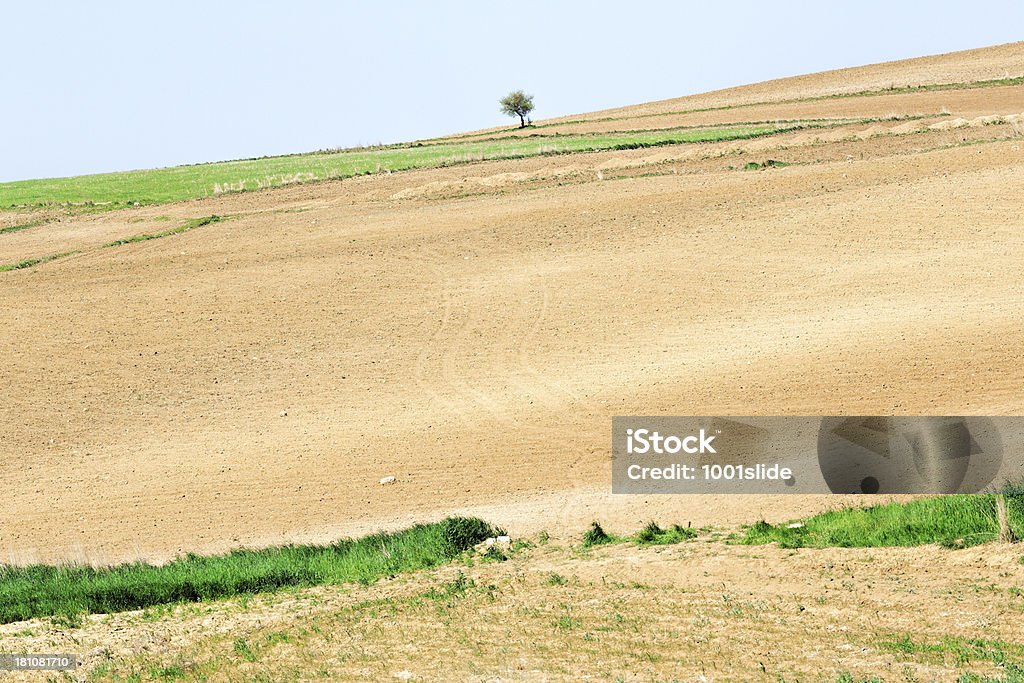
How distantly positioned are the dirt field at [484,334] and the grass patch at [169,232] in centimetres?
62

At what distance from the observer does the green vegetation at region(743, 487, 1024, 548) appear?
11664 millimetres

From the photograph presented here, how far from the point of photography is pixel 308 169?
161 ft

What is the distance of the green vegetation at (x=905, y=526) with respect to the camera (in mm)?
11664

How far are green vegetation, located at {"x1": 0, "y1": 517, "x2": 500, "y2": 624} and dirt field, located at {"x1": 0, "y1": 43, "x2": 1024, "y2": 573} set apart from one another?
116 centimetres

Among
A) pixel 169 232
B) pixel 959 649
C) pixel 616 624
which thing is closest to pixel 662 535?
pixel 616 624

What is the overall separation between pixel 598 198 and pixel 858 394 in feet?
50.1

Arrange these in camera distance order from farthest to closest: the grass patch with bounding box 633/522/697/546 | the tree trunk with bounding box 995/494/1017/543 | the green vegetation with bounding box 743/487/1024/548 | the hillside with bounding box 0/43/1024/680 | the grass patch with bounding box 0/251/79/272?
the grass patch with bounding box 0/251/79/272, the grass patch with bounding box 633/522/697/546, the green vegetation with bounding box 743/487/1024/548, the tree trunk with bounding box 995/494/1017/543, the hillside with bounding box 0/43/1024/680

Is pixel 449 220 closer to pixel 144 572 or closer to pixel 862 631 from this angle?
pixel 144 572

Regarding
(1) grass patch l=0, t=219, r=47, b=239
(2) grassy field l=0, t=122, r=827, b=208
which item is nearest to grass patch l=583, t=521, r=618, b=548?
(1) grass patch l=0, t=219, r=47, b=239

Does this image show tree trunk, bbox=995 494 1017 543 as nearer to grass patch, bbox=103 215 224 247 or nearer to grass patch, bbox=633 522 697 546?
grass patch, bbox=633 522 697 546

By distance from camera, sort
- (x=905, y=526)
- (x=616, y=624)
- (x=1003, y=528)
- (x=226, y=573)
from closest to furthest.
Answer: (x=616, y=624) < (x=1003, y=528) < (x=905, y=526) < (x=226, y=573)

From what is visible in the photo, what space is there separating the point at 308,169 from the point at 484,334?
27.4 m

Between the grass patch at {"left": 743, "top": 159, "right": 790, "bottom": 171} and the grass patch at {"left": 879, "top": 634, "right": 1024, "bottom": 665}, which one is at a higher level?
the grass patch at {"left": 743, "top": 159, "right": 790, "bottom": 171}

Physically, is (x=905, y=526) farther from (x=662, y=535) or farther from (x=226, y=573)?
(x=226, y=573)
